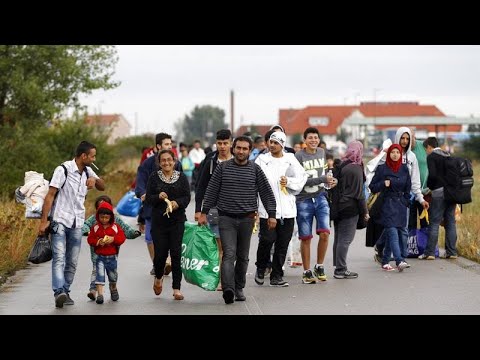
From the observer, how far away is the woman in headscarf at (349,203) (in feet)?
45.3

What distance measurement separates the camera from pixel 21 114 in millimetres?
30219

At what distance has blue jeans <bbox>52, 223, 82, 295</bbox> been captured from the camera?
37.3 feet

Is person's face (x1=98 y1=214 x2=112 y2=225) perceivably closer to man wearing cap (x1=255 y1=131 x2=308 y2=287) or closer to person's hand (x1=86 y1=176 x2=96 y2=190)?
person's hand (x1=86 y1=176 x2=96 y2=190)

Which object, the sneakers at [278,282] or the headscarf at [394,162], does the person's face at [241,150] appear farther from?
the headscarf at [394,162]

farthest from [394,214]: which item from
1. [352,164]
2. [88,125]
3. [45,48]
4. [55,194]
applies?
[88,125]

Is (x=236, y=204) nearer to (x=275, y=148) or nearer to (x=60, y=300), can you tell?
(x=275, y=148)

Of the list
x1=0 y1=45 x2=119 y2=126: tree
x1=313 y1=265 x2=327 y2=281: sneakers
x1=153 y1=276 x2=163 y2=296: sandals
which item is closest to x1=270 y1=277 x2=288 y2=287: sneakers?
x1=313 y1=265 x2=327 y2=281: sneakers

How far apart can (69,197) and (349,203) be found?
12.6ft

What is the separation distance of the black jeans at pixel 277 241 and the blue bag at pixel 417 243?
3672mm

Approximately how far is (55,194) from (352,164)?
Result: 4.08 metres

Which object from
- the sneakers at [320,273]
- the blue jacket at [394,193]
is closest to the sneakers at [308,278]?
the sneakers at [320,273]

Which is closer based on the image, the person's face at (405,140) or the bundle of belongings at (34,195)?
the bundle of belongings at (34,195)
